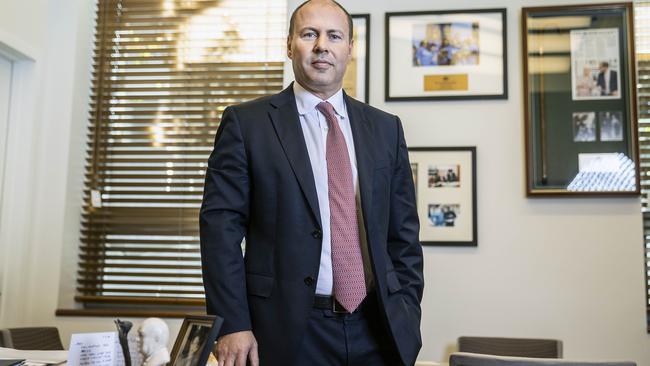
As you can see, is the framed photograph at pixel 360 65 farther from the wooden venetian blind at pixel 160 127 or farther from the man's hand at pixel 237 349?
the man's hand at pixel 237 349

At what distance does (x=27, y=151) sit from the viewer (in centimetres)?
341

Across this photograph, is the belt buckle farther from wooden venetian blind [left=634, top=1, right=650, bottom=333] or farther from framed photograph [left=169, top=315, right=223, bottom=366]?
wooden venetian blind [left=634, top=1, right=650, bottom=333]

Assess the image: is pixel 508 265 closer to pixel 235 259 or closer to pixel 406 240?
pixel 406 240

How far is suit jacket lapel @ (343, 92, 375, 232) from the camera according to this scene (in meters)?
1.60

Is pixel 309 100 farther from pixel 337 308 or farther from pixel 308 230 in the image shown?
pixel 337 308

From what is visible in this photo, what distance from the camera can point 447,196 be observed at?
308 cm

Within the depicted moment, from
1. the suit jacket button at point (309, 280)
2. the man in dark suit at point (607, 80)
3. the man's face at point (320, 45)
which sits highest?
the man in dark suit at point (607, 80)

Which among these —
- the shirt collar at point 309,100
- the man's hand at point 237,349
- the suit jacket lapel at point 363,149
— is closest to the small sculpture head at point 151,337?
the man's hand at point 237,349

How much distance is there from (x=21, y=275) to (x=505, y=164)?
97.1 inches

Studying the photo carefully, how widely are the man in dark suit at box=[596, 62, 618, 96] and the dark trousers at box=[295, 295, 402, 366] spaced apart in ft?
6.53

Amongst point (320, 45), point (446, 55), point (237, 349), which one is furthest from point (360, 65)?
point (237, 349)

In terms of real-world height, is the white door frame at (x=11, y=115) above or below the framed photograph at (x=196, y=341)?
above

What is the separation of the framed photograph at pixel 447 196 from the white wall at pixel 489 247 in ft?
0.15

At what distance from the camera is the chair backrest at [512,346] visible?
9.50 ft
